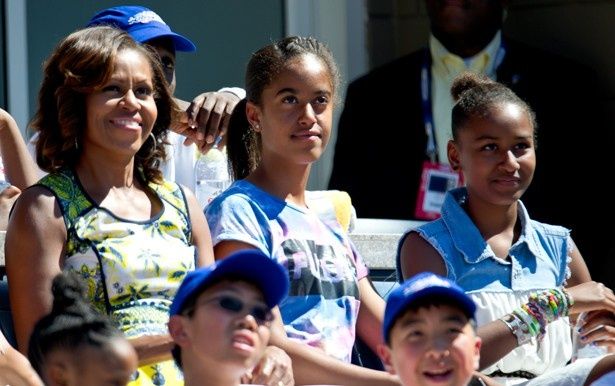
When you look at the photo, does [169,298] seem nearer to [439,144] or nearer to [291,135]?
[291,135]

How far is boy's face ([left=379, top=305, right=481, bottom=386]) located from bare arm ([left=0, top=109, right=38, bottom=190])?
1.82 m

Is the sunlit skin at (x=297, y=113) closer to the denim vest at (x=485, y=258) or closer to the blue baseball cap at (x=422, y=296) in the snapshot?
the denim vest at (x=485, y=258)

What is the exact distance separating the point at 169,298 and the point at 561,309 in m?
1.10

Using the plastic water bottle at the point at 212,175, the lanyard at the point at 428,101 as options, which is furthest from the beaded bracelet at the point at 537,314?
the lanyard at the point at 428,101

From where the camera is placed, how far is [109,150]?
177 inches

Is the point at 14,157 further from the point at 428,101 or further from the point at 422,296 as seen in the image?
the point at 428,101

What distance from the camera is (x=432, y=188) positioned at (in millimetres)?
7668

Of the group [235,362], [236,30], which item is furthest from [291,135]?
[236,30]

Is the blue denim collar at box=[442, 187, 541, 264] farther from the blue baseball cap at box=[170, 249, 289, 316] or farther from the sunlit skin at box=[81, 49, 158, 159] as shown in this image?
the blue baseball cap at box=[170, 249, 289, 316]

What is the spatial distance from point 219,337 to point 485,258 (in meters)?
1.38

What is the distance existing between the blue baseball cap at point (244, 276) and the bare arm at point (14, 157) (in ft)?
5.48

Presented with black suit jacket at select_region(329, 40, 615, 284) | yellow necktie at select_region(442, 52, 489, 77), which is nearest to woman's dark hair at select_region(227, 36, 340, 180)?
black suit jacket at select_region(329, 40, 615, 284)

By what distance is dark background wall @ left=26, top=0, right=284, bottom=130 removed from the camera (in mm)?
6988

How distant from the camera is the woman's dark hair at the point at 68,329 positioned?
11.2ft
